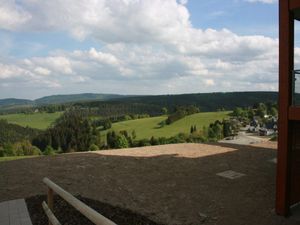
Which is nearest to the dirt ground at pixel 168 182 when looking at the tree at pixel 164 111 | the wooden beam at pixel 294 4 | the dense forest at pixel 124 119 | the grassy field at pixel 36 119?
the wooden beam at pixel 294 4

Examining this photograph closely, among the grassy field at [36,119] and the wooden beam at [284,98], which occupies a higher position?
the wooden beam at [284,98]

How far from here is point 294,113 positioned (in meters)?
6.69

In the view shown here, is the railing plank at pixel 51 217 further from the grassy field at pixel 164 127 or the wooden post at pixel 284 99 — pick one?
the grassy field at pixel 164 127

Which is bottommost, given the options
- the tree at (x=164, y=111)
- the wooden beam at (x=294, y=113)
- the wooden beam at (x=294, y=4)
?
the tree at (x=164, y=111)

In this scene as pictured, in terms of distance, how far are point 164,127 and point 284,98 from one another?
183 ft

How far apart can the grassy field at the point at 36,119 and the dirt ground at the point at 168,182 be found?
6497cm

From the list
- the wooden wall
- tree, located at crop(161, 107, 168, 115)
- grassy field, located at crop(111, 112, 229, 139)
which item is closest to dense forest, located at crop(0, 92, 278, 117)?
tree, located at crop(161, 107, 168, 115)

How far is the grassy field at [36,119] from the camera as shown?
7747cm

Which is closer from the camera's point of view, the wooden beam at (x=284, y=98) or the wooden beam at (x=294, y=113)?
the wooden beam at (x=294, y=113)

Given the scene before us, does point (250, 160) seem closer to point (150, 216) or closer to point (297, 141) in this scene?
point (297, 141)

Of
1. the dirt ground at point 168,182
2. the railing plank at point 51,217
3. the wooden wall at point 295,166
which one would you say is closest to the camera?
the railing plank at point 51,217

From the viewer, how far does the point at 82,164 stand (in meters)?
11.5

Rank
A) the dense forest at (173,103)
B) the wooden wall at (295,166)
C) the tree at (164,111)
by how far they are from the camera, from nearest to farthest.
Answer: the wooden wall at (295,166) < the dense forest at (173,103) < the tree at (164,111)

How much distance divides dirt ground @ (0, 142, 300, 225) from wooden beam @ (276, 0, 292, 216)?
0.47 meters
